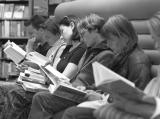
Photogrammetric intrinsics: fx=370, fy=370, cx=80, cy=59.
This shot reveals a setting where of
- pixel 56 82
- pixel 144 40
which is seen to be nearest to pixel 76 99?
pixel 56 82

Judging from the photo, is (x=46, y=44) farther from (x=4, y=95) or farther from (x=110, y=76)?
(x=110, y=76)

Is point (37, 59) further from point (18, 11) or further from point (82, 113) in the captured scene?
point (18, 11)

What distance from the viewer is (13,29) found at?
5.35 meters

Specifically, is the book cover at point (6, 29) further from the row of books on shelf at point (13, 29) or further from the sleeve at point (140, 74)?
the sleeve at point (140, 74)

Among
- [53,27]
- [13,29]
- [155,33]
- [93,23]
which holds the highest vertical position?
[155,33]

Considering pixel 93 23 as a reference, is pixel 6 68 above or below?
below

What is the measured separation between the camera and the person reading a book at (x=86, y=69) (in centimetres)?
235

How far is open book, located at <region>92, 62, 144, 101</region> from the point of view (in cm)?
142

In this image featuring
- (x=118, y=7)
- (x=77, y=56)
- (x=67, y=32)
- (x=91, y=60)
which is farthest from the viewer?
(x=67, y=32)

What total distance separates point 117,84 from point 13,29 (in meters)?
4.08

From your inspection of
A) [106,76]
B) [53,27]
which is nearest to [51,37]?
[53,27]

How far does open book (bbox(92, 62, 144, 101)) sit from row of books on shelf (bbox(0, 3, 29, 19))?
396 cm

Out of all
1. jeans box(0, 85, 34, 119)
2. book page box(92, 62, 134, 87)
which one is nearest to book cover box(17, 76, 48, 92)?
jeans box(0, 85, 34, 119)

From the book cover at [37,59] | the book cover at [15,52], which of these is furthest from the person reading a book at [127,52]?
the book cover at [15,52]
